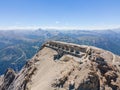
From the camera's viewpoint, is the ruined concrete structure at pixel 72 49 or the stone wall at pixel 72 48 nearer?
the ruined concrete structure at pixel 72 49

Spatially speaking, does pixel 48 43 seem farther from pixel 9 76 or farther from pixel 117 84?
pixel 117 84

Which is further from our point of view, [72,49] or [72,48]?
[72,48]

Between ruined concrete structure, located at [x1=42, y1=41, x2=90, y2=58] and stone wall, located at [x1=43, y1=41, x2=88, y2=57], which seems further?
stone wall, located at [x1=43, y1=41, x2=88, y2=57]

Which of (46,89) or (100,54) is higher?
(100,54)

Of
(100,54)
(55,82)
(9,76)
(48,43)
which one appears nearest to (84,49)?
(100,54)

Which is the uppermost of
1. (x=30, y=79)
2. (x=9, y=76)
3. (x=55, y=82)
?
(x=55, y=82)

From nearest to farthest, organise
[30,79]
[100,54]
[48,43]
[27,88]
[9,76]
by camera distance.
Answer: [100,54]
[27,88]
[30,79]
[48,43]
[9,76]

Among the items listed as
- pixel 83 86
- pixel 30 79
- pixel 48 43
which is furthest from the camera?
pixel 48 43

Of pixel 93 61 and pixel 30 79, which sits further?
pixel 30 79

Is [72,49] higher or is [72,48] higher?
[72,48]
